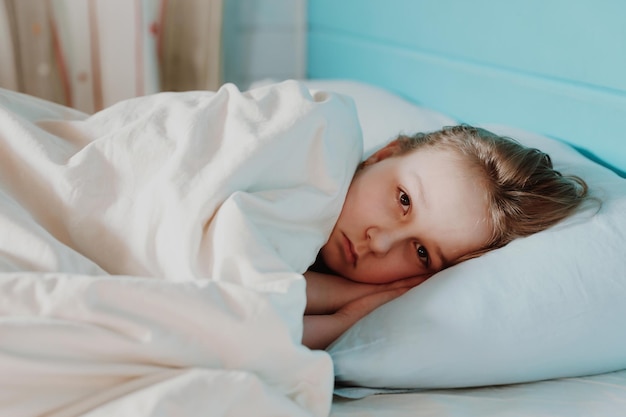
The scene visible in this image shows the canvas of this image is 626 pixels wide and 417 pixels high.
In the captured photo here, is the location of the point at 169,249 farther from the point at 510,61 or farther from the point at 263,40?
the point at 263,40

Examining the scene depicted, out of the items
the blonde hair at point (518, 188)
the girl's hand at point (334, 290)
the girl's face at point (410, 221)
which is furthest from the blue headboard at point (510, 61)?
the girl's hand at point (334, 290)

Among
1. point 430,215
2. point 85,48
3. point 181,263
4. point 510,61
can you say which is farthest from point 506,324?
point 85,48

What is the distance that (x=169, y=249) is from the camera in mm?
762

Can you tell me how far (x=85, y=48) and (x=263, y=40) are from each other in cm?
57

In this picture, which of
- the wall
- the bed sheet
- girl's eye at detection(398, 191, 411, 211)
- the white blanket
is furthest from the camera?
the wall

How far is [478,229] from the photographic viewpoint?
93 cm

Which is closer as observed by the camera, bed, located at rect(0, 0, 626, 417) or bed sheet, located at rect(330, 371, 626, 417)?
bed, located at rect(0, 0, 626, 417)

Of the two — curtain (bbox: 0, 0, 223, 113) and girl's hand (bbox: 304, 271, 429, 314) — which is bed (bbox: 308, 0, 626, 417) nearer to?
girl's hand (bbox: 304, 271, 429, 314)

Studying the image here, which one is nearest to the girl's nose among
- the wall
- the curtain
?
the curtain

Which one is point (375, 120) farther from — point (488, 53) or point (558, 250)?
point (558, 250)

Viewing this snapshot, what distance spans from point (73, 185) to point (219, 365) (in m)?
0.30

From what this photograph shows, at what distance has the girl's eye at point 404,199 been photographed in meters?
0.97

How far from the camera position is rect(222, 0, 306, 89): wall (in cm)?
224

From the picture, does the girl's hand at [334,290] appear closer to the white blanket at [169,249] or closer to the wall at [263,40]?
the white blanket at [169,249]
